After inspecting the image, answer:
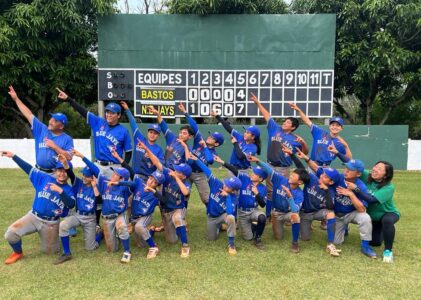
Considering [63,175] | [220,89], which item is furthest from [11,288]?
[220,89]

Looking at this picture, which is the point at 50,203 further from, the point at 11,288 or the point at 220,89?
the point at 220,89

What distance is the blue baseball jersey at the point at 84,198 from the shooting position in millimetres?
4730

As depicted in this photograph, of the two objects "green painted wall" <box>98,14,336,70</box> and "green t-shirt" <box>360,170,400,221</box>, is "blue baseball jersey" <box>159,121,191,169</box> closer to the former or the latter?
"green t-shirt" <box>360,170,400,221</box>

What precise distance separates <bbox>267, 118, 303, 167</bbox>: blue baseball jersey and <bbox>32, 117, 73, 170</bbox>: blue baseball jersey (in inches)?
122

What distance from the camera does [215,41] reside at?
11.1 metres

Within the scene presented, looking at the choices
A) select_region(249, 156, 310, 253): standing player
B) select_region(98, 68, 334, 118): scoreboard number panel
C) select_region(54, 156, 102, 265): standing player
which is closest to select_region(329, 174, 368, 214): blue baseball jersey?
select_region(249, 156, 310, 253): standing player

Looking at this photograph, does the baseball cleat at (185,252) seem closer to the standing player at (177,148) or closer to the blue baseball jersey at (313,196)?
the standing player at (177,148)

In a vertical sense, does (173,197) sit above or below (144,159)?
below

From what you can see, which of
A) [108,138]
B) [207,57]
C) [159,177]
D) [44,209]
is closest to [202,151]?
[159,177]

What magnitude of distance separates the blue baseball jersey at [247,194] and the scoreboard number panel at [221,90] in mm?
5891

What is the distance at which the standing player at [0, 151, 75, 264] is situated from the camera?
175 inches

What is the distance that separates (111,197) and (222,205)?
1.50 meters

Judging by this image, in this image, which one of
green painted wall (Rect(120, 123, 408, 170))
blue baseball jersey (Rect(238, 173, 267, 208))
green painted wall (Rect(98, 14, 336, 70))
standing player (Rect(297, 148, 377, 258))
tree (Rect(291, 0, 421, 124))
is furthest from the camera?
tree (Rect(291, 0, 421, 124))

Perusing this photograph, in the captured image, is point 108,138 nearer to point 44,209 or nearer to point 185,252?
point 44,209
